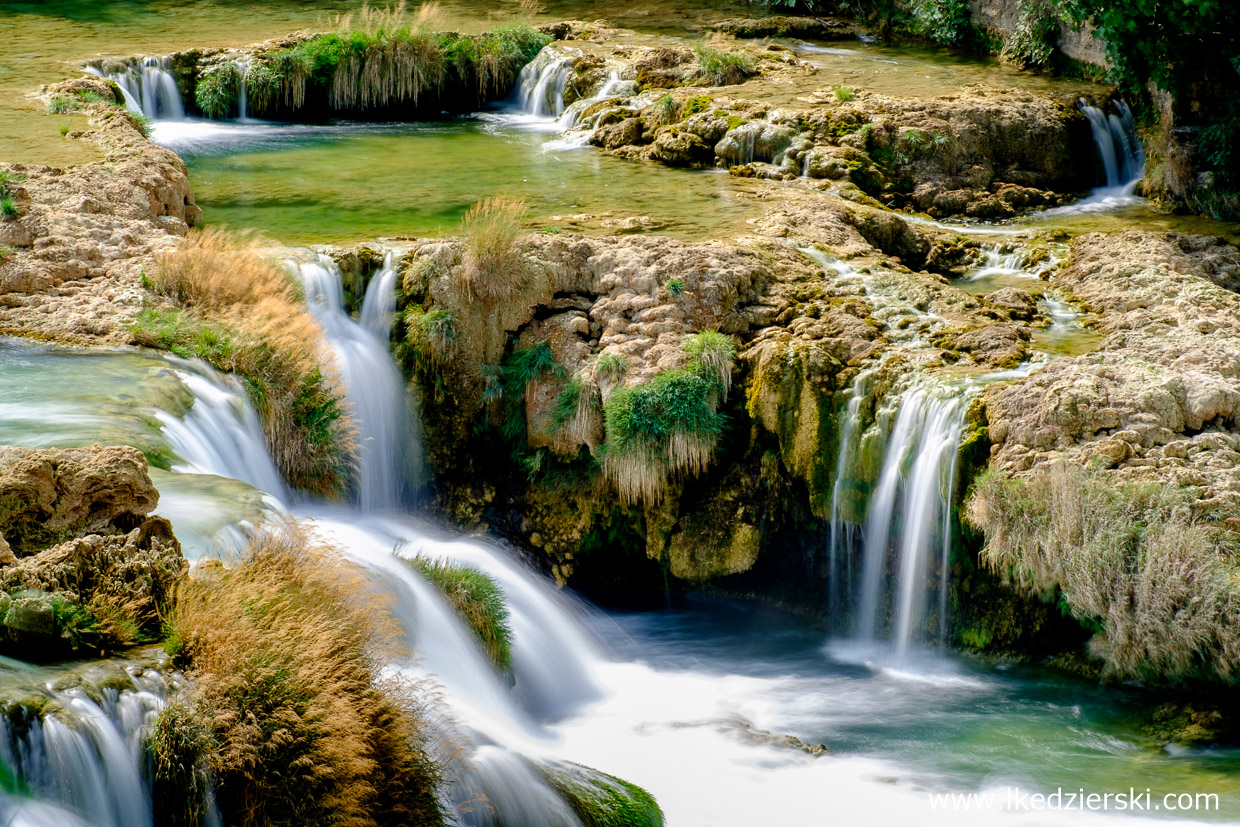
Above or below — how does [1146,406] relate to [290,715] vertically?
above

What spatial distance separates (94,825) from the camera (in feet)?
17.5

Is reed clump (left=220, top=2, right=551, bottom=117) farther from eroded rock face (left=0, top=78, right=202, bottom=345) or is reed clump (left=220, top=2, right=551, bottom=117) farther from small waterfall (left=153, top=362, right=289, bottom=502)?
small waterfall (left=153, top=362, right=289, bottom=502)

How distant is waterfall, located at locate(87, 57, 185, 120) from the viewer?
1848 centimetres

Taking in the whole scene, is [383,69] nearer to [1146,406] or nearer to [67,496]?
[1146,406]

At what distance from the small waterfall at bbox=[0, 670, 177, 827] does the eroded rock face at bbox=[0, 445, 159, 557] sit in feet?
4.94

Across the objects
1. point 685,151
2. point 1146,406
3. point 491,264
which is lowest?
point 1146,406

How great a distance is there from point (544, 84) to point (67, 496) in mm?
13662

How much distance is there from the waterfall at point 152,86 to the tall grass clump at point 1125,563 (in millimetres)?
13830

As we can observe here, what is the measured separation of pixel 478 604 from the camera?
880 cm

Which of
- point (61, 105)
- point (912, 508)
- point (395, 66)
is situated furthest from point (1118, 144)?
point (61, 105)

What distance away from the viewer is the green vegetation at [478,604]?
28.6 feet

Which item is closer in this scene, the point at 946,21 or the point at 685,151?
the point at 685,151

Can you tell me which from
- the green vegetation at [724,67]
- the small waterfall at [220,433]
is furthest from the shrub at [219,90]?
the small waterfall at [220,433]

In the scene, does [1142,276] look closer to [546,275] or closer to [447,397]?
[546,275]
